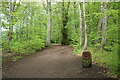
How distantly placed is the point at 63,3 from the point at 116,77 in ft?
65.7

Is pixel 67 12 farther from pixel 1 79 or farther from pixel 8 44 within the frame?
pixel 1 79

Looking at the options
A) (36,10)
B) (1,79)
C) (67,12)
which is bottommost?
(1,79)

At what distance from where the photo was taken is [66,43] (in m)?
23.3

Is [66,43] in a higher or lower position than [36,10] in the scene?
lower

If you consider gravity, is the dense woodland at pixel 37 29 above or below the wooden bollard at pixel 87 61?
above

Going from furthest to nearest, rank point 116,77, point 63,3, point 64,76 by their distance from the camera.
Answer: point 63,3 < point 64,76 < point 116,77

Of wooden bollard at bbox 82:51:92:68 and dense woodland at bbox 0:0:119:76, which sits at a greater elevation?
dense woodland at bbox 0:0:119:76

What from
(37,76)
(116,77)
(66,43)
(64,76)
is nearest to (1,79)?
(37,76)

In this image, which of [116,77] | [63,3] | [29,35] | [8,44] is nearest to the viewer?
[116,77]

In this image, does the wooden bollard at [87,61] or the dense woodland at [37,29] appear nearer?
the wooden bollard at [87,61]

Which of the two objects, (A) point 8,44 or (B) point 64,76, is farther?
(A) point 8,44

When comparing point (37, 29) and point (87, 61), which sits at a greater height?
point (37, 29)

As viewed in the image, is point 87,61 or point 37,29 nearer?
point 87,61

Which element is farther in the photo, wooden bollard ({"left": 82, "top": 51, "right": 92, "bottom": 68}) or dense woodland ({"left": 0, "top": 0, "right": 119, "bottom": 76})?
dense woodland ({"left": 0, "top": 0, "right": 119, "bottom": 76})
